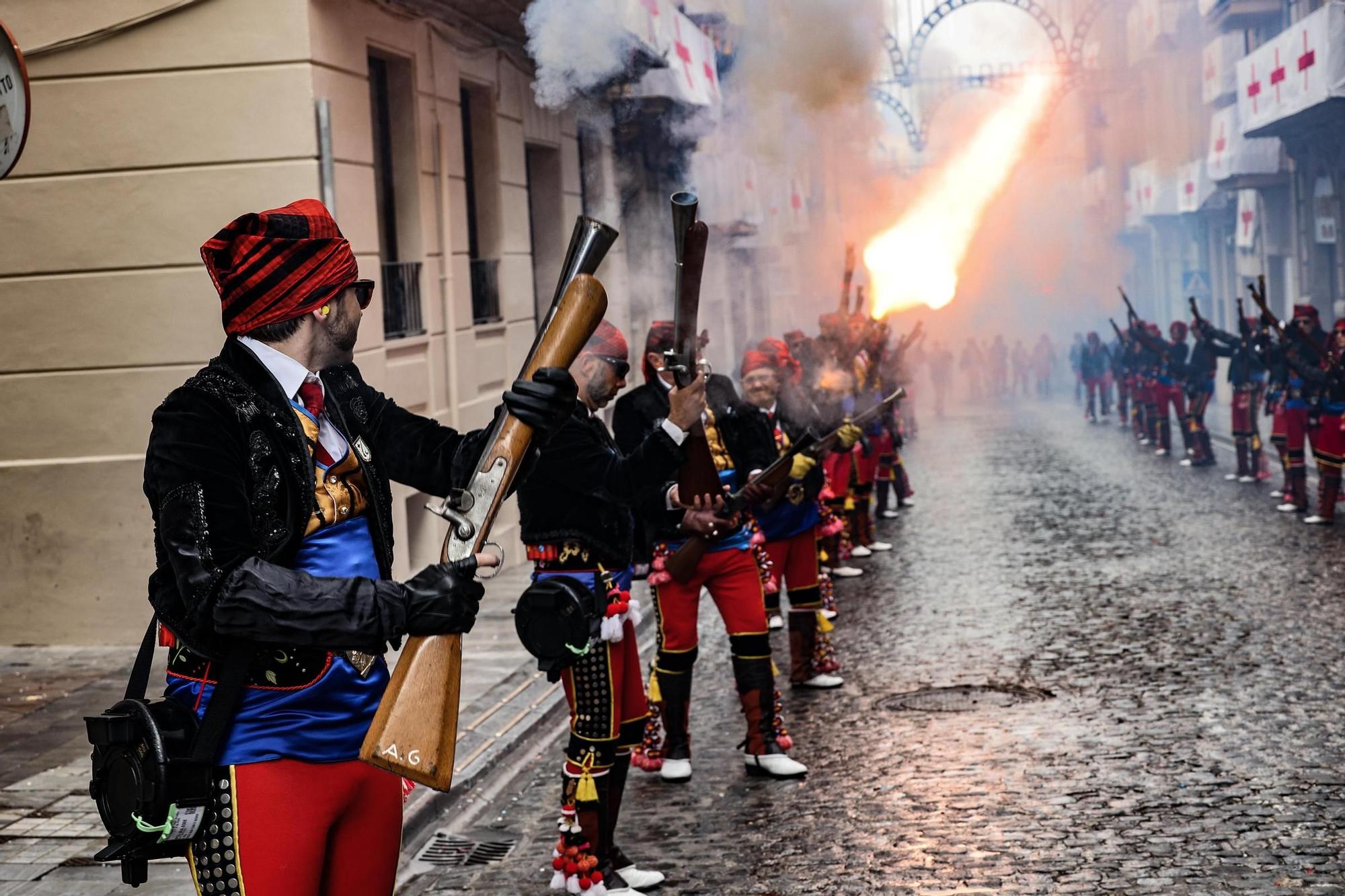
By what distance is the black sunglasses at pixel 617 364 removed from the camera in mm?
5680

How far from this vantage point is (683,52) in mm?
15969

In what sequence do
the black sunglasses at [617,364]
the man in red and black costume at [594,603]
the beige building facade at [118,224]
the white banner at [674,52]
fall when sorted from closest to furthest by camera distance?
the man in red and black costume at [594,603] → the black sunglasses at [617,364] → the beige building facade at [118,224] → the white banner at [674,52]

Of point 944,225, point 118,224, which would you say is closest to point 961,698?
point 118,224

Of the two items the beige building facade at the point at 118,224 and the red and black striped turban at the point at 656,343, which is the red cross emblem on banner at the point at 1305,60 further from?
the red and black striped turban at the point at 656,343

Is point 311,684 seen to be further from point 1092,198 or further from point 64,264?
point 1092,198

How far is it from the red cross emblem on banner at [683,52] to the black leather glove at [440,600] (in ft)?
42.6

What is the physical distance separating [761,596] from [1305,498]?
410 inches

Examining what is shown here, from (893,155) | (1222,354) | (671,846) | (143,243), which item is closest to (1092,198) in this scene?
(893,155)

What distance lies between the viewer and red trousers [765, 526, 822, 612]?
28.1ft

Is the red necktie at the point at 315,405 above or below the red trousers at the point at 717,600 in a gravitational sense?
→ above

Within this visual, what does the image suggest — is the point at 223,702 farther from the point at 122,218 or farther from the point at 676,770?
the point at 122,218

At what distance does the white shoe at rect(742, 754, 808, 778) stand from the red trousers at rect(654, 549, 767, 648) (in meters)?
0.56

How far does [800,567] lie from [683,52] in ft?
28.4

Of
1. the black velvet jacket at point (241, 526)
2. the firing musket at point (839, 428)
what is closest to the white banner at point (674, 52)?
the firing musket at point (839, 428)
